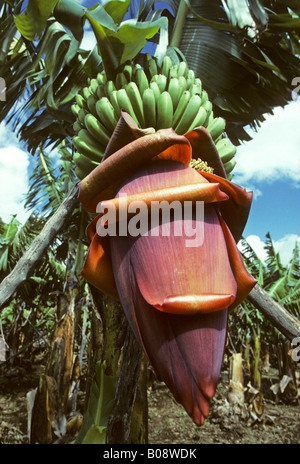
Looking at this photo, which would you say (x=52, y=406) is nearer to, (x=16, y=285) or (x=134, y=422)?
(x=134, y=422)

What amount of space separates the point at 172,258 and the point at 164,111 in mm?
326

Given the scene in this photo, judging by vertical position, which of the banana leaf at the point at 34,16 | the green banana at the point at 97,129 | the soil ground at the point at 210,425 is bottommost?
the soil ground at the point at 210,425

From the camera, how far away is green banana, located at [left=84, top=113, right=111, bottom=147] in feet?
2.07

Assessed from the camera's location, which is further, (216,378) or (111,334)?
(111,334)

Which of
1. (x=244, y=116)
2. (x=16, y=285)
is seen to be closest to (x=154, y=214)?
(x=16, y=285)

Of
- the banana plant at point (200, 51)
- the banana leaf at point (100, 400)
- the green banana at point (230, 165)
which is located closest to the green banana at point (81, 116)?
the banana plant at point (200, 51)

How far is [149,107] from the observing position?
572 mm

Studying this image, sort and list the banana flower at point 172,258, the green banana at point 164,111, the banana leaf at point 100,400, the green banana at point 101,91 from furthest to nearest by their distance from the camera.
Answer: the banana leaf at point 100,400, the green banana at point 101,91, the green banana at point 164,111, the banana flower at point 172,258

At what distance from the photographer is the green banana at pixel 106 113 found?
1.98ft

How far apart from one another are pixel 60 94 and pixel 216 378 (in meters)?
0.97

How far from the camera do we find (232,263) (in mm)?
429

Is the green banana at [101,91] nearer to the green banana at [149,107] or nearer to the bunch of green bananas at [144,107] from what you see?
the bunch of green bananas at [144,107]

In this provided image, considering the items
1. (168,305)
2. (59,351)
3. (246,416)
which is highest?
(168,305)

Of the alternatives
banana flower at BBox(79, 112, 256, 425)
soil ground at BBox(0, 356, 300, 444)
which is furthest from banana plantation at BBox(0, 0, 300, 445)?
soil ground at BBox(0, 356, 300, 444)
